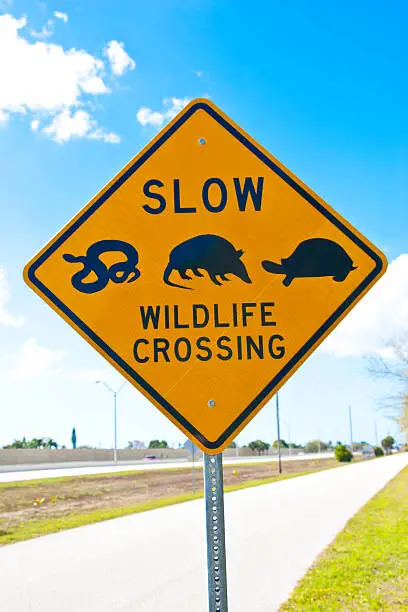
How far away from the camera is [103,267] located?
→ 219 cm

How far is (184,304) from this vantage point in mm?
2145

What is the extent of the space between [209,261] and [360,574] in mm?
6883

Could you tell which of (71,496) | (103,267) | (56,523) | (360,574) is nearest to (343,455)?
(71,496)

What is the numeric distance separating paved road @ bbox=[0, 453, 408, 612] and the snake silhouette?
17.3ft

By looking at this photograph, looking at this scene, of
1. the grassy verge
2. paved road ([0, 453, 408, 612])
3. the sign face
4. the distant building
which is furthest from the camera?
the distant building

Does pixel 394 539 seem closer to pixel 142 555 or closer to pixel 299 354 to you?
pixel 142 555

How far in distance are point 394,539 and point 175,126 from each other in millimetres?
9647

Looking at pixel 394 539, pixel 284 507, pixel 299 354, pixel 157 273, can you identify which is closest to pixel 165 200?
pixel 157 273

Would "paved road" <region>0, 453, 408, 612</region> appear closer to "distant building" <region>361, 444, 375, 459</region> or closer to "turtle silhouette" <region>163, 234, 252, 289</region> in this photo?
"turtle silhouette" <region>163, 234, 252, 289</region>

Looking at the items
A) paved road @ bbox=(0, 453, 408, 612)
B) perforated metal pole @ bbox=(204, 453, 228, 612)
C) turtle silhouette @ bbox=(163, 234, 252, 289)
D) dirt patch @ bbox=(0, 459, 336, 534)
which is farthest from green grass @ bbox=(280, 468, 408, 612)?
dirt patch @ bbox=(0, 459, 336, 534)

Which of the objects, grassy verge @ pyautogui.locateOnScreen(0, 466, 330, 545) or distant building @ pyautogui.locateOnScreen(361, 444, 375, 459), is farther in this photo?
distant building @ pyautogui.locateOnScreen(361, 444, 375, 459)

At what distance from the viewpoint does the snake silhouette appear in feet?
7.16

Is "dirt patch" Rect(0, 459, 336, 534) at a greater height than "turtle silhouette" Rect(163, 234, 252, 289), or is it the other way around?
"turtle silhouette" Rect(163, 234, 252, 289)

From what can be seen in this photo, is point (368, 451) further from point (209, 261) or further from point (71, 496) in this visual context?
point (209, 261)
